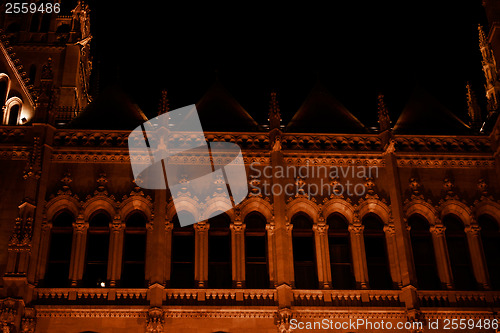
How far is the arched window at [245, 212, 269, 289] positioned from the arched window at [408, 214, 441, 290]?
5.22m

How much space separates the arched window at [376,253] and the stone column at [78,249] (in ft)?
31.7

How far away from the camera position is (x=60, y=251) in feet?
82.4

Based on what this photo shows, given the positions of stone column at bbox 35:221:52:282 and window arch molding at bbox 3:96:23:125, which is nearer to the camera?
stone column at bbox 35:221:52:282

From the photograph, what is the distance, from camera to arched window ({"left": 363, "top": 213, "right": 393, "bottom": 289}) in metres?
25.2

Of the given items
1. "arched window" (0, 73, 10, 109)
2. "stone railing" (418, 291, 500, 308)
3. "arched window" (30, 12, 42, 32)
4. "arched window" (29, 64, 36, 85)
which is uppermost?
"arched window" (30, 12, 42, 32)

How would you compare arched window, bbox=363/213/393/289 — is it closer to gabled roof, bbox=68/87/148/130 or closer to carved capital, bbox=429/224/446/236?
carved capital, bbox=429/224/446/236

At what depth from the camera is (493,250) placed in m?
26.1

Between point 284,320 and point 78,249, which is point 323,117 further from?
point 78,249

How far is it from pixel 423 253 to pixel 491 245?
8.16 feet

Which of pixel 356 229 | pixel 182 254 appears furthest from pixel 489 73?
pixel 182 254

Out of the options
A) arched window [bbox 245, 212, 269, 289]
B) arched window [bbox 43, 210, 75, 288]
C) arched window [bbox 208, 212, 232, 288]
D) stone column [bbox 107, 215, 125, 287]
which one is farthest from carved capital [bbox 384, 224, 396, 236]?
arched window [bbox 43, 210, 75, 288]

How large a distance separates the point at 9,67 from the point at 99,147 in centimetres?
660

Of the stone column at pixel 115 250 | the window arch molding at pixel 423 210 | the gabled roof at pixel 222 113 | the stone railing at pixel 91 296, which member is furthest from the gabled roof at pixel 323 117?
the stone railing at pixel 91 296

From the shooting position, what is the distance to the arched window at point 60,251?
80.4ft
